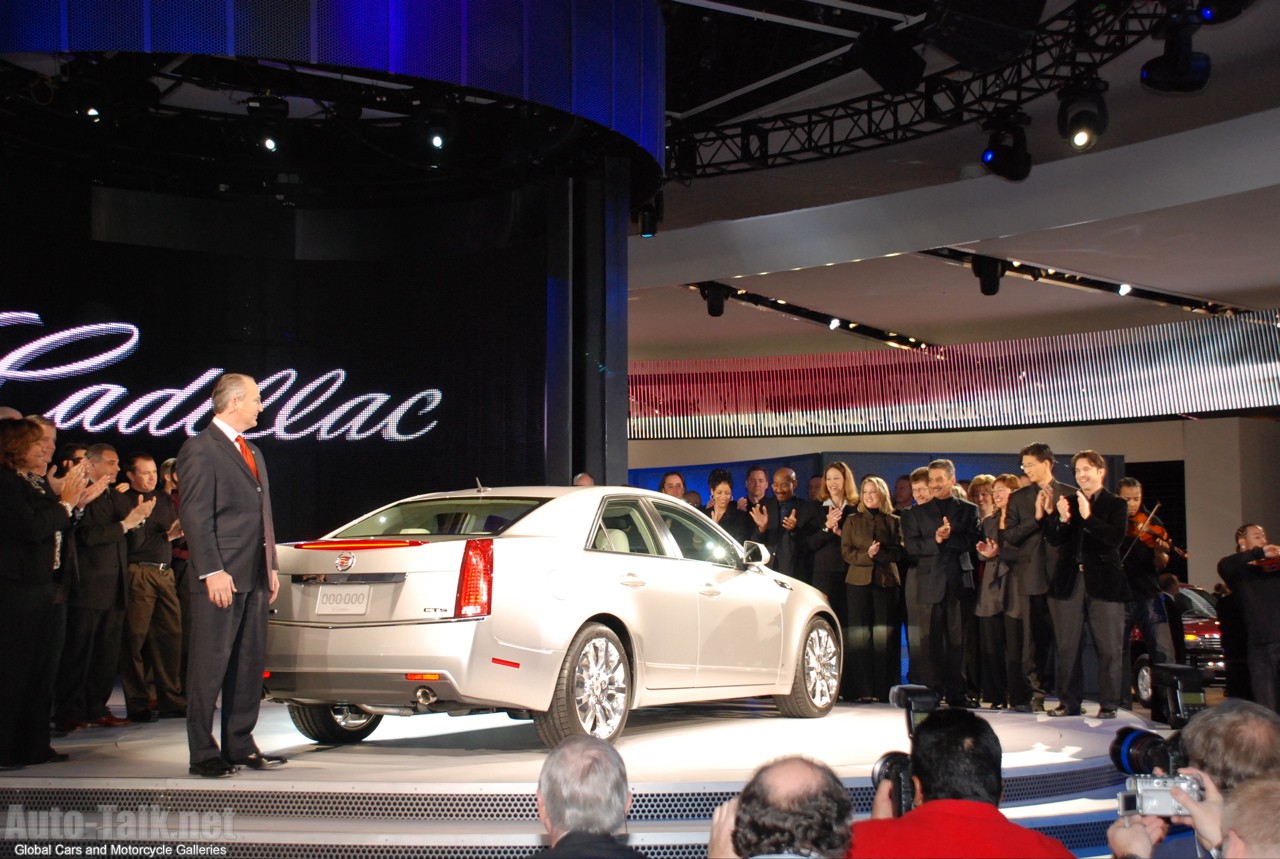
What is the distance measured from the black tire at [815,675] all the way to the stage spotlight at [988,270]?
7.38 meters

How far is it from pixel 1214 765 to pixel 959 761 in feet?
2.28

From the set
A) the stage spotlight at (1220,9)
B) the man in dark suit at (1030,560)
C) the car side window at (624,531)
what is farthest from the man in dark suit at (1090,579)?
the stage spotlight at (1220,9)

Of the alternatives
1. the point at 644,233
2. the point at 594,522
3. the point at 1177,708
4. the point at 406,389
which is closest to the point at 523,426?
the point at 406,389

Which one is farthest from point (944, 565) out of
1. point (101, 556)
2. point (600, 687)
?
point (101, 556)

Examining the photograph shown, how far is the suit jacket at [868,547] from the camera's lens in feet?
32.4

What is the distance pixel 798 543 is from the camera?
34.6 feet

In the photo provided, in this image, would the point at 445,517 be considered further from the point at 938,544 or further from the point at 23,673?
the point at 938,544

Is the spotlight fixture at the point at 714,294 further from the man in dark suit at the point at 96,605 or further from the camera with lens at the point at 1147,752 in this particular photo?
the camera with lens at the point at 1147,752

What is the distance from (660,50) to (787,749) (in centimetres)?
652

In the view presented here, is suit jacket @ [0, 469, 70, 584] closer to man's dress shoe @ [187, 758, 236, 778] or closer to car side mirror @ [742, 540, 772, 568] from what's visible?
man's dress shoe @ [187, 758, 236, 778]

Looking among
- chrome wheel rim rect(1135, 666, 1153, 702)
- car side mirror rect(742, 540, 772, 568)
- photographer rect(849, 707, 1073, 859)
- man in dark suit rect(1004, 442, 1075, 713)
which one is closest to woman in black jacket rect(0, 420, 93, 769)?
car side mirror rect(742, 540, 772, 568)

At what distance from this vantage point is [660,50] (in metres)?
11.2

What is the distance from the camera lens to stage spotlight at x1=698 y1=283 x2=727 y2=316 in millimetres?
16453

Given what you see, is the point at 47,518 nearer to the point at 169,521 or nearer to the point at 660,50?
the point at 169,521
